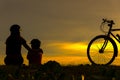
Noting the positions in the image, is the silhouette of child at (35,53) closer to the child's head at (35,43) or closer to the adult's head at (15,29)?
the child's head at (35,43)

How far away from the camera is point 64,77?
852 cm

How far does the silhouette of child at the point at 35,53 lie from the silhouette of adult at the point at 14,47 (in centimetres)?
24

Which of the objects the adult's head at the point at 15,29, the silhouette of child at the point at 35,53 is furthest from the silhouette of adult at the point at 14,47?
the silhouette of child at the point at 35,53

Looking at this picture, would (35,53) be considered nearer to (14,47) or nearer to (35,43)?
(35,43)

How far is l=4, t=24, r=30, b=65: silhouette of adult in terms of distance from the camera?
15.3 metres

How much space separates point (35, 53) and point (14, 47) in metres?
0.77

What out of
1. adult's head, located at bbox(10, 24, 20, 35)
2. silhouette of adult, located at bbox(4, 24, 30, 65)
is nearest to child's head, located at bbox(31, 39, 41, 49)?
silhouette of adult, located at bbox(4, 24, 30, 65)

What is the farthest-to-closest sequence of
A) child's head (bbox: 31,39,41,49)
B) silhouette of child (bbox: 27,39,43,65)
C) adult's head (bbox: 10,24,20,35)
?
child's head (bbox: 31,39,41,49), silhouette of child (bbox: 27,39,43,65), adult's head (bbox: 10,24,20,35)

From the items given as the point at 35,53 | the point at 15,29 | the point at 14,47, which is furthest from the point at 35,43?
the point at 15,29

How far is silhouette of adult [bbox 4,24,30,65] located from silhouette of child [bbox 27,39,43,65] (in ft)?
0.79

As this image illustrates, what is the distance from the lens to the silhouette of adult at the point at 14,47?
50.1 feet

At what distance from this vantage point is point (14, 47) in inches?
605

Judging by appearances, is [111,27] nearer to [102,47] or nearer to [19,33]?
[102,47]

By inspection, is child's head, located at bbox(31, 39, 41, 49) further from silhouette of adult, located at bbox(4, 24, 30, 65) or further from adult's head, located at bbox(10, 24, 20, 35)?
adult's head, located at bbox(10, 24, 20, 35)
